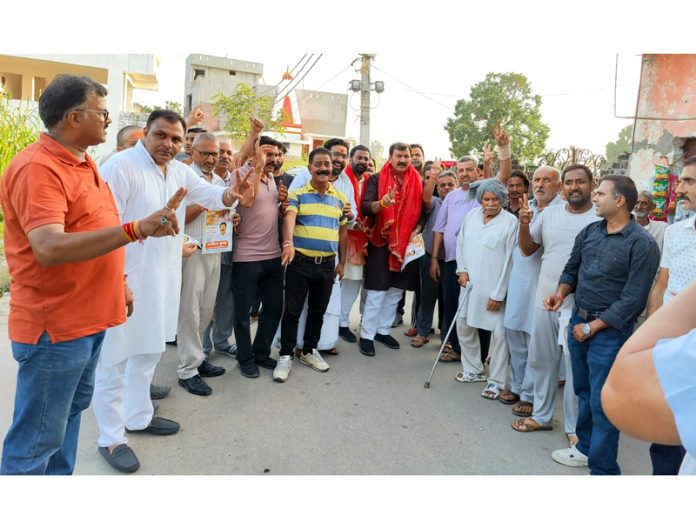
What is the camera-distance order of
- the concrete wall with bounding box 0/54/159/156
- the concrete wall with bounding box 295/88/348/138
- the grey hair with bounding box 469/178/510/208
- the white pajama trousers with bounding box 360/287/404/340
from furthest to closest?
the concrete wall with bounding box 295/88/348/138 → the concrete wall with bounding box 0/54/159/156 → the white pajama trousers with bounding box 360/287/404/340 → the grey hair with bounding box 469/178/510/208

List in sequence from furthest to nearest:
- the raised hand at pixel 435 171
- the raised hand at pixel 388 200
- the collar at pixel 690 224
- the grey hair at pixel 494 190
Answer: the raised hand at pixel 435 171, the raised hand at pixel 388 200, the grey hair at pixel 494 190, the collar at pixel 690 224

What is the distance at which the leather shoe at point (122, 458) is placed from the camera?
2.70m

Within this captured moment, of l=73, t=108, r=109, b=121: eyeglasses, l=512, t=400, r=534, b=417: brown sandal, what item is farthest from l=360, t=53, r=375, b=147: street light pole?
l=73, t=108, r=109, b=121: eyeglasses

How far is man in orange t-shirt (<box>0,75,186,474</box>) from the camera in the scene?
182 cm

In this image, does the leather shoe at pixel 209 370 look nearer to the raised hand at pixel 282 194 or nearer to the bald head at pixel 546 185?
the raised hand at pixel 282 194

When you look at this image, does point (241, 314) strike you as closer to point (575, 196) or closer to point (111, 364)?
point (111, 364)

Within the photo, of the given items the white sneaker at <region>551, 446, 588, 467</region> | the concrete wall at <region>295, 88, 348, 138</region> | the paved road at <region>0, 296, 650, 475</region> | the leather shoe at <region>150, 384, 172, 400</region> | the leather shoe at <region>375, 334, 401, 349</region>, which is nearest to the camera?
the paved road at <region>0, 296, 650, 475</region>

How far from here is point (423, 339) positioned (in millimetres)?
5164

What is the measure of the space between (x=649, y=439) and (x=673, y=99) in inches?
287

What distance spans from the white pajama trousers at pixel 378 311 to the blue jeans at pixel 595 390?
217 cm

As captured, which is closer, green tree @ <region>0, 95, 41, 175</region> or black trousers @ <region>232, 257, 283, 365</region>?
black trousers @ <region>232, 257, 283, 365</region>

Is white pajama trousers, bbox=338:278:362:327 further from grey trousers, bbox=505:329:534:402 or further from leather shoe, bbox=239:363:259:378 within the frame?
grey trousers, bbox=505:329:534:402

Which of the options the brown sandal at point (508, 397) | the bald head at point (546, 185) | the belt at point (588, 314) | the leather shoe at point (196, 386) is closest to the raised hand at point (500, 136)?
the bald head at point (546, 185)

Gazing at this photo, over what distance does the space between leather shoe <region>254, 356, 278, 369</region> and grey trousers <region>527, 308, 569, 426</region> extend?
83.7 inches
